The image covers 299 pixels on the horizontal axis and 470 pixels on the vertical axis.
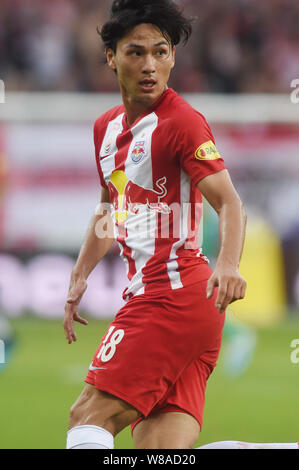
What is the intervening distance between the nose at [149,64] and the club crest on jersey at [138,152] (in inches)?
11.4

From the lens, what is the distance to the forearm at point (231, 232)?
3.37m

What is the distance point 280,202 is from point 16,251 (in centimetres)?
329

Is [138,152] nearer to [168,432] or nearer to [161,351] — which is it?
[161,351]

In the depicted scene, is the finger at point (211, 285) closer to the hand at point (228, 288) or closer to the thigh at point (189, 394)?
the hand at point (228, 288)

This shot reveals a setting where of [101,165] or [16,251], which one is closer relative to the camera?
[101,165]

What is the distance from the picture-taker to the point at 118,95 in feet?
39.8

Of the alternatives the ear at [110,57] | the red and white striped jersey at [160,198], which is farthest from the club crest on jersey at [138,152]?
the ear at [110,57]

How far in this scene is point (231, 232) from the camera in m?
3.40

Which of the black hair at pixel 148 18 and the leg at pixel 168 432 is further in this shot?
the black hair at pixel 148 18

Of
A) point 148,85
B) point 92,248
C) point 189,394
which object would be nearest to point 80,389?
point 92,248

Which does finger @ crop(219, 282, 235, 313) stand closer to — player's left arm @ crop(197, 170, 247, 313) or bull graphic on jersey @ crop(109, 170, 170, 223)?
player's left arm @ crop(197, 170, 247, 313)

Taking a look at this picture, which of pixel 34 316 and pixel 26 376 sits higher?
pixel 34 316

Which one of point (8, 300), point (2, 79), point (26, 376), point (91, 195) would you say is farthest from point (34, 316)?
point (2, 79)
